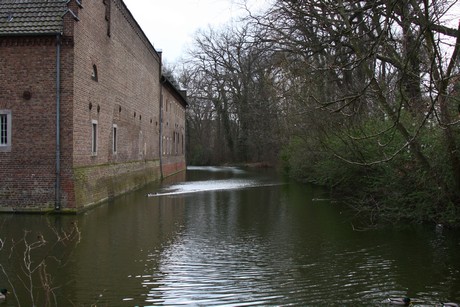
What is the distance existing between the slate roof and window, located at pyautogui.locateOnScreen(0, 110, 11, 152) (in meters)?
2.46

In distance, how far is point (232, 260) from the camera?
8945mm

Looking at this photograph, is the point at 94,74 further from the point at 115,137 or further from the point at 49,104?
the point at 115,137

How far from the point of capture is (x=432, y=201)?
→ 38.4 feet

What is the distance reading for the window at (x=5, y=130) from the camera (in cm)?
1476

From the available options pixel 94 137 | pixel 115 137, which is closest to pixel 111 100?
pixel 115 137

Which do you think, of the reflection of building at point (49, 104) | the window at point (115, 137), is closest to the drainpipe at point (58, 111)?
the reflection of building at point (49, 104)

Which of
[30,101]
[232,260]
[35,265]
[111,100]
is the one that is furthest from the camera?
[111,100]

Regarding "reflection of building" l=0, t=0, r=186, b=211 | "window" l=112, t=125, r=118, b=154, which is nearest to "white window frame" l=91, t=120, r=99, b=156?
"reflection of building" l=0, t=0, r=186, b=211

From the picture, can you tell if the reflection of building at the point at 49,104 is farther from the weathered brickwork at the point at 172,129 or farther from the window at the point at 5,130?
the weathered brickwork at the point at 172,129

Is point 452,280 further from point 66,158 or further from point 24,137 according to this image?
point 24,137

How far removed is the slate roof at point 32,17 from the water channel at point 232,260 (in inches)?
224

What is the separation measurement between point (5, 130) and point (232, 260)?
9.58m

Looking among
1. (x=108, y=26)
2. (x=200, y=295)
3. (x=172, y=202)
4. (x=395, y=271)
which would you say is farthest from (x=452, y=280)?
(x=108, y=26)

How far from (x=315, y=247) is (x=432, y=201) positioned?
3.56 m
